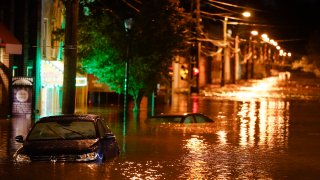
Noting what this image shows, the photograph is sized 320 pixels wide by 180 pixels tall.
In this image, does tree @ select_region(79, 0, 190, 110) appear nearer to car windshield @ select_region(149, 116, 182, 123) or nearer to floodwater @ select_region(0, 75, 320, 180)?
floodwater @ select_region(0, 75, 320, 180)

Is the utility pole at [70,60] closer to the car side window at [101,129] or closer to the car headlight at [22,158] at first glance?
the car side window at [101,129]

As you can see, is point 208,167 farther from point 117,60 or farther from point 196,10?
point 196,10

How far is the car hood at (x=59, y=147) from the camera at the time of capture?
13055mm

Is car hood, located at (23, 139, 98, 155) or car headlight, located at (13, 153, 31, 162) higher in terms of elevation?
car hood, located at (23, 139, 98, 155)

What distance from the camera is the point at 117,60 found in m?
34.0

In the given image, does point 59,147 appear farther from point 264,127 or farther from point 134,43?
point 134,43

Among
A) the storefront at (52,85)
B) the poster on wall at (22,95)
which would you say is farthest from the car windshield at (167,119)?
the storefront at (52,85)

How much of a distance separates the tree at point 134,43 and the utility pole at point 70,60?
11949 millimetres

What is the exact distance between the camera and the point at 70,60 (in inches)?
838

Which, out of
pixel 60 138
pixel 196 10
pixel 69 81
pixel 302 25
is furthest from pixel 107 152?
pixel 302 25

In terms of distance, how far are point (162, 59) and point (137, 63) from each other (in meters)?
1.49

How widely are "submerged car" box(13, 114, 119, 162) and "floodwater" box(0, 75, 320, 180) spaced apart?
18cm

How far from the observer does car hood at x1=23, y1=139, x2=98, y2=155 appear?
13.1 metres

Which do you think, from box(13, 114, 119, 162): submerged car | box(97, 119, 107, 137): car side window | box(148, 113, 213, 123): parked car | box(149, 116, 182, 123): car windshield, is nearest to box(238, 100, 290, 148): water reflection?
box(148, 113, 213, 123): parked car
